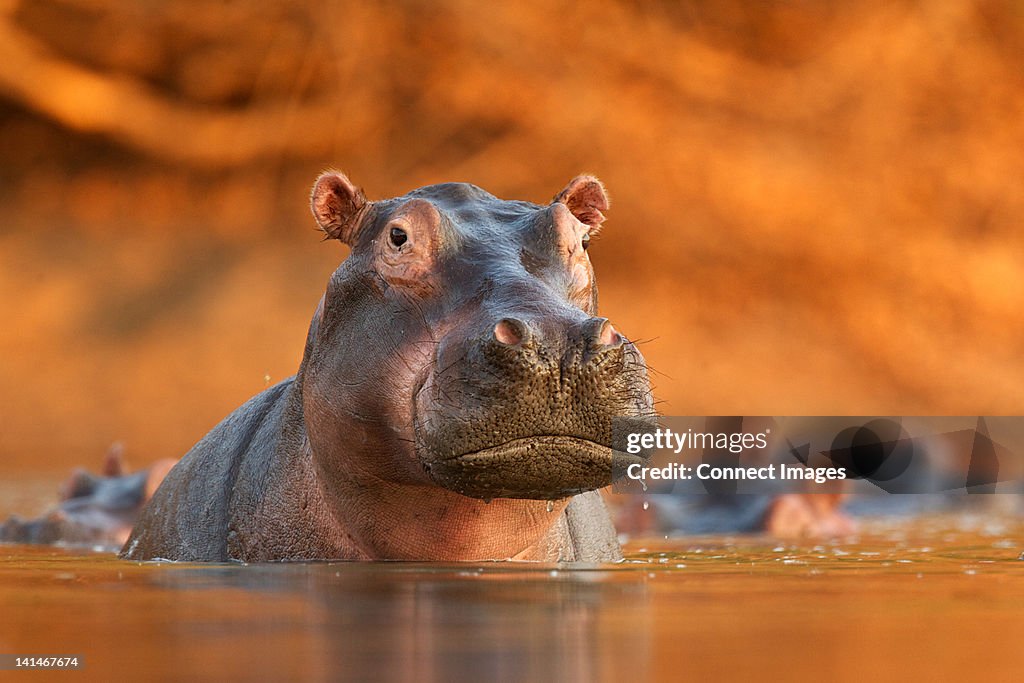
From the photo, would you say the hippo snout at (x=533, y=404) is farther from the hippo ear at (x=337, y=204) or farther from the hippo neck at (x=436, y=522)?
the hippo ear at (x=337, y=204)

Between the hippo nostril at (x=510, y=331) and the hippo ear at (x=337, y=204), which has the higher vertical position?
the hippo ear at (x=337, y=204)

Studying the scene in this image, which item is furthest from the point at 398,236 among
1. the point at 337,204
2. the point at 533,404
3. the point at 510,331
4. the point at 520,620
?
the point at 520,620

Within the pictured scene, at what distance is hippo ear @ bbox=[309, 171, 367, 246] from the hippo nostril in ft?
3.97

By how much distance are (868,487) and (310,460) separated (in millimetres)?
7416

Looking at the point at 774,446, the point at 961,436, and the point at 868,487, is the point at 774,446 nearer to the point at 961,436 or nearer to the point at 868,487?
the point at 868,487

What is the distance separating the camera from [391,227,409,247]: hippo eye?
4645 millimetres

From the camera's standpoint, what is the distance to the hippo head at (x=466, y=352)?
3920mm

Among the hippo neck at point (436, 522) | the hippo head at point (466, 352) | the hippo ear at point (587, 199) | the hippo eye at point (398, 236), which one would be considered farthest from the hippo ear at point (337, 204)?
the hippo neck at point (436, 522)

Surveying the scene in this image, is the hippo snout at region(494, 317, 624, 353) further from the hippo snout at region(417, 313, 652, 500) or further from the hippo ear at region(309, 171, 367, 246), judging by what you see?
the hippo ear at region(309, 171, 367, 246)

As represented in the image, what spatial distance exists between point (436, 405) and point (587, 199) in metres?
1.47

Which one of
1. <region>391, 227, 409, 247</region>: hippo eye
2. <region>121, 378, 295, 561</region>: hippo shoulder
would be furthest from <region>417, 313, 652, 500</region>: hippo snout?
<region>121, 378, 295, 561</region>: hippo shoulder

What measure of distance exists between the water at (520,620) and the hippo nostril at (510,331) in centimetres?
59

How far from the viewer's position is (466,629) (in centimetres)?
279

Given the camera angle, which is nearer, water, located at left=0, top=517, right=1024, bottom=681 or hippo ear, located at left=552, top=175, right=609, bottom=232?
water, located at left=0, top=517, right=1024, bottom=681
